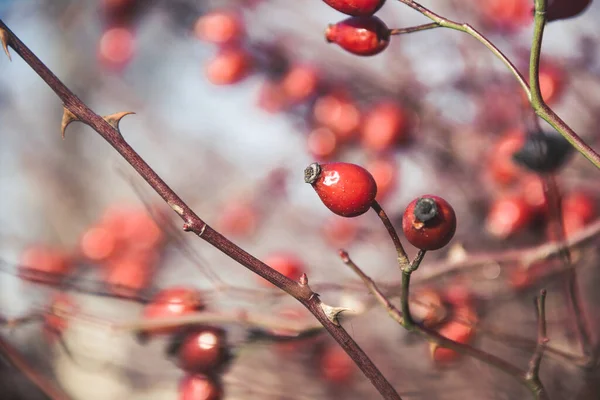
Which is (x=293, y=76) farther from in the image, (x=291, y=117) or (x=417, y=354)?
(x=417, y=354)

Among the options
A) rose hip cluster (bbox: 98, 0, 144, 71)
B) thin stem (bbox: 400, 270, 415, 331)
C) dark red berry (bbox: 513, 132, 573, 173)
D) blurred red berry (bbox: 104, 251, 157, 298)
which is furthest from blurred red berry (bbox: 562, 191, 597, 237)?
rose hip cluster (bbox: 98, 0, 144, 71)

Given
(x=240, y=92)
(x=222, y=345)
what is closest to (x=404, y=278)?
(x=222, y=345)

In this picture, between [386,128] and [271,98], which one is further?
[271,98]

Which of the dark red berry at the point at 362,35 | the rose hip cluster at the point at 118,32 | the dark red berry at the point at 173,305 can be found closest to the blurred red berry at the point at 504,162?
the dark red berry at the point at 362,35

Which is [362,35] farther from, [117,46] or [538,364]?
[117,46]

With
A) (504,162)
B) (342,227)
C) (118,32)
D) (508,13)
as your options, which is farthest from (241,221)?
(508,13)
